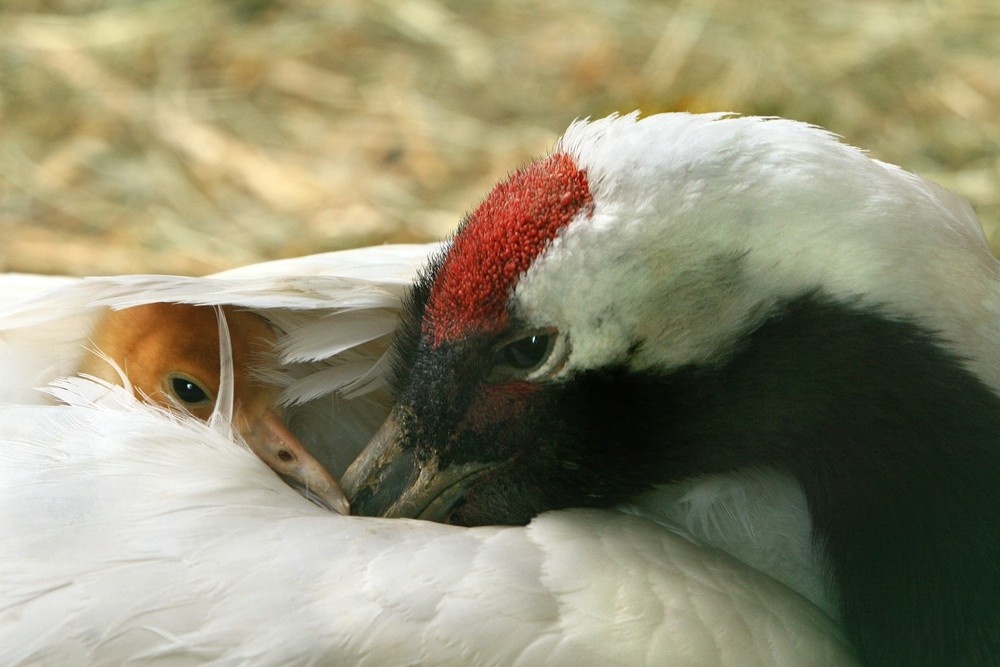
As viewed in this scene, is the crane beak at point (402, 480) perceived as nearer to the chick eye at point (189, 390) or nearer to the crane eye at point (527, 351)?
the crane eye at point (527, 351)

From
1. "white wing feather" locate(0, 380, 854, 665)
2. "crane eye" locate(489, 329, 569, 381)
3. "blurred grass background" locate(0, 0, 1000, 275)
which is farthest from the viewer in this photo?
"blurred grass background" locate(0, 0, 1000, 275)

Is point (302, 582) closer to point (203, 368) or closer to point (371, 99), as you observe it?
point (203, 368)

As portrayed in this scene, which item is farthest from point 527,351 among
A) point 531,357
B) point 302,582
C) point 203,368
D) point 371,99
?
point 371,99

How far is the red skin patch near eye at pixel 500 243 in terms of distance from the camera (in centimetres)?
133

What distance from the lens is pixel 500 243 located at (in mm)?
1346

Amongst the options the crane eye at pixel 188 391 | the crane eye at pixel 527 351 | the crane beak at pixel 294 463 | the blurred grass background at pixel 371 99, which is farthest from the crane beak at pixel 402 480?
the blurred grass background at pixel 371 99

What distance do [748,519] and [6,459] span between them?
0.90 m

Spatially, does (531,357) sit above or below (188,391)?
above

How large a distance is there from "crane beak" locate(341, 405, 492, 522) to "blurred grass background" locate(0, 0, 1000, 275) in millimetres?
1653

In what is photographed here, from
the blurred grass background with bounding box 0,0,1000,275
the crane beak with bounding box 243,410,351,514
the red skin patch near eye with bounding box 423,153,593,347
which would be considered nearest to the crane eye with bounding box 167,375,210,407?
the crane beak with bounding box 243,410,351,514

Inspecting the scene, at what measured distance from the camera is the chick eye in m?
1.67

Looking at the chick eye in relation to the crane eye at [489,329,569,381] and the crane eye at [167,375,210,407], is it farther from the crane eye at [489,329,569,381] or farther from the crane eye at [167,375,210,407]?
the crane eye at [489,329,569,381]

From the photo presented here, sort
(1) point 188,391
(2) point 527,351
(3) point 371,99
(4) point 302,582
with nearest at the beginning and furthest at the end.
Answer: (4) point 302,582, (2) point 527,351, (1) point 188,391, (3) point 371,99

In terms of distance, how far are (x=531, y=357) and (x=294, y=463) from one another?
372 millimetres
